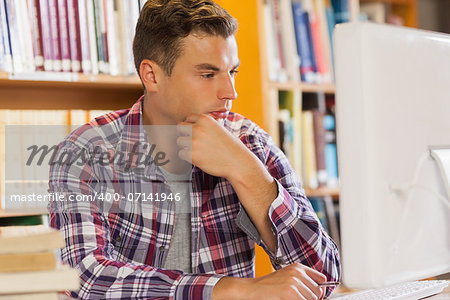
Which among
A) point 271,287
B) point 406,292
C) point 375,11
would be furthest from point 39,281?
point 375,11

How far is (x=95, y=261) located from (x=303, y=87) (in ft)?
4.36

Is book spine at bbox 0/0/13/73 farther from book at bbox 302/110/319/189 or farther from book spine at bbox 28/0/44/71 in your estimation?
book at bbox 302/110/319/189

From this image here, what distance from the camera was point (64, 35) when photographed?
1843 mm

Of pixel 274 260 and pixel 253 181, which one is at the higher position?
pixel 253 181

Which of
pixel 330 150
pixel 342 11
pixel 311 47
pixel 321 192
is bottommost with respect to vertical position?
pixel 321 192

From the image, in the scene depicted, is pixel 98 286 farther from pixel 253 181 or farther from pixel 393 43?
pixel 393 43

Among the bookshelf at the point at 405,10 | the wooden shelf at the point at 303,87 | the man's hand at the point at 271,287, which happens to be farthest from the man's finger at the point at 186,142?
the bookshelf at the point at 405,10

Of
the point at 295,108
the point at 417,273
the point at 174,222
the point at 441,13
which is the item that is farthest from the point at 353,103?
the point at 441,13

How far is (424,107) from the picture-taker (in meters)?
0.88

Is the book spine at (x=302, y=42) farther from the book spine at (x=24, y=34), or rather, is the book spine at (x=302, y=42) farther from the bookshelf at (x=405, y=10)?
the book spine at (x=24, y=34)

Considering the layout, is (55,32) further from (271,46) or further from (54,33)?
(271,46)

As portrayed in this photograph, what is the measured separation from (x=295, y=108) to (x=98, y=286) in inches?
51.8

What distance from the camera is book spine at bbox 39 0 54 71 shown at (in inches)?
71.0

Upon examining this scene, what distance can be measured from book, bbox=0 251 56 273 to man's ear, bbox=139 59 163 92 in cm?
89
